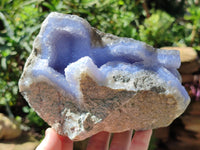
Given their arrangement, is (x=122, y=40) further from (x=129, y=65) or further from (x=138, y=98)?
(x=138, y=98)

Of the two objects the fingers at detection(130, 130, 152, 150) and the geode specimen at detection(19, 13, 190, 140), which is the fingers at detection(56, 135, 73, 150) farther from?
the fingers at detection(130, 130, 152, 150)

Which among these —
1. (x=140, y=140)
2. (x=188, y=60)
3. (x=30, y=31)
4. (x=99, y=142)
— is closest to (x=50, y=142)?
(x=99, y=142)

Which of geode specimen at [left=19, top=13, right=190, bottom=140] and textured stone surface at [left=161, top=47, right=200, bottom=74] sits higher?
geode specimen at [left=19, top=13, right=190, bottom=140]

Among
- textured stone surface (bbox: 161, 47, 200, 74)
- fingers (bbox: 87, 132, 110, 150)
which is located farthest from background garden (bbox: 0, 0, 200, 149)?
fingers (bbox: 87, 132, 110, 150)

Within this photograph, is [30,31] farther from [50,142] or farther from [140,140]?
[140,140]

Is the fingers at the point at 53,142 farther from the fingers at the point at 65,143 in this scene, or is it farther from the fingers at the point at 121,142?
the fingers at the point at 121,142

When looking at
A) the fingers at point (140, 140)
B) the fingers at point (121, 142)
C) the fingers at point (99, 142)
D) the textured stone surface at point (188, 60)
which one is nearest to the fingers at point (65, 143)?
the fingers at point (99, 142)

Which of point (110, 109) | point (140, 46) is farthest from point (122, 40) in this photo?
point (110, 109)
